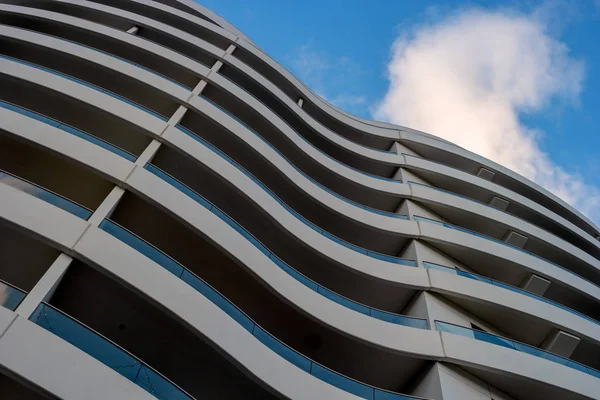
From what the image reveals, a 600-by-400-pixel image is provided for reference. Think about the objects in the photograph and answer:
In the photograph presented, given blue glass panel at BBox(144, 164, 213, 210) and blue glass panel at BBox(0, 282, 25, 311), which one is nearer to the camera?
blue glass panel at BBox(0, 282, 25, 311)

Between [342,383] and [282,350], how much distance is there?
4.99ft

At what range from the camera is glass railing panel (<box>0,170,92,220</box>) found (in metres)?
9.95

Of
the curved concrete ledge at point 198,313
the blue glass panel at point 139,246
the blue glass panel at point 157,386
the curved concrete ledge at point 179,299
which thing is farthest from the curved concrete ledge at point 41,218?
the blue glass panel at point 157,386

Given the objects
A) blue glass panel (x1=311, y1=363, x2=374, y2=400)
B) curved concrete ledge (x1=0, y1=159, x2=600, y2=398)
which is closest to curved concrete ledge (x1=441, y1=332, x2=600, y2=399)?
curved concrete ledge (x1=0, y1=159, x2=600, y2=398)

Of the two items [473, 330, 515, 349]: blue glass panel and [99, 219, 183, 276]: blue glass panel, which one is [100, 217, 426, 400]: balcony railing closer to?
[99, 219, 183, 276]: blue glass panel

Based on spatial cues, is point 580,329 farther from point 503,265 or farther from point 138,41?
point 138,41

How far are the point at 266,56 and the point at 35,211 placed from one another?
1553cm

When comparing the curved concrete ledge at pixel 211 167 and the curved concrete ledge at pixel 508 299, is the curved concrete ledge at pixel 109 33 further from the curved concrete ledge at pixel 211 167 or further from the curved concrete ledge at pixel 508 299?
the curved concrete ledge at pixel 508 299

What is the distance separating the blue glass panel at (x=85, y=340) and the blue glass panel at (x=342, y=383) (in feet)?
13.3

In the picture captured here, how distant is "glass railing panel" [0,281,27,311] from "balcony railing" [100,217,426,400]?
7.88ft

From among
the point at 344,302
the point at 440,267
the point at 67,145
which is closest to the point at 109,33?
the point at 67,145

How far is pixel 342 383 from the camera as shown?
10391 millimetres

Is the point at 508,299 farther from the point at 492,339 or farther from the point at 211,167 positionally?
the point at 211,167

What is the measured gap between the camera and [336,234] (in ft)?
54.9
